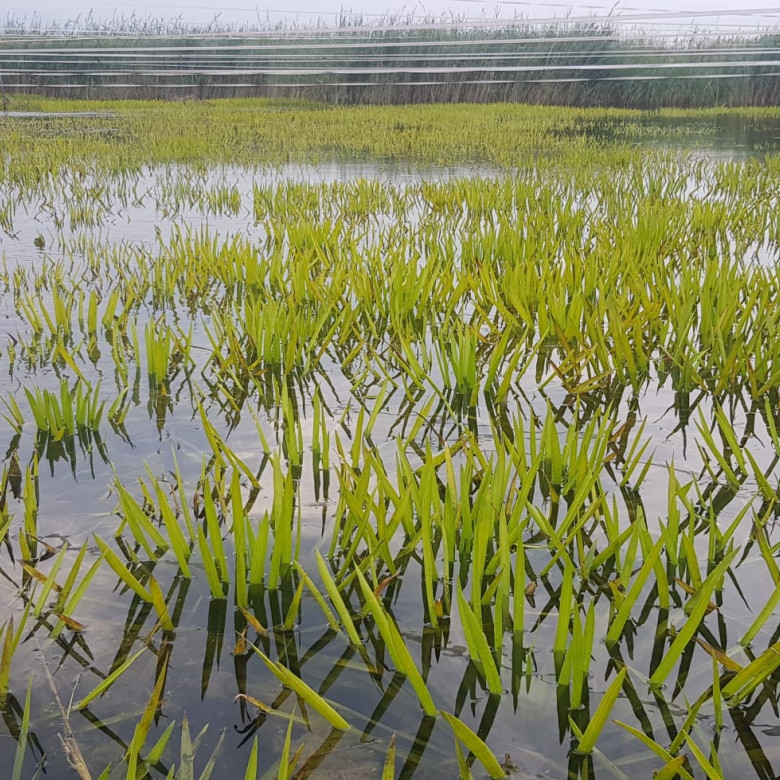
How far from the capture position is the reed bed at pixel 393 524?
103 centimetres

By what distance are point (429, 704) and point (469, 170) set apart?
745 centimetres

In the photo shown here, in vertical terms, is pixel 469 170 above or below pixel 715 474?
above

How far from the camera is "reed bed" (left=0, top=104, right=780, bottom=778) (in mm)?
1032

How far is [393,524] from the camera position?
1.30 meters

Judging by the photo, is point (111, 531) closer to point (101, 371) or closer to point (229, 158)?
point (101, 371)

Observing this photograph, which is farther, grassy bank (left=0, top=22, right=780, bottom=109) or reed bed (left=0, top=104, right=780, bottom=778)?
grassy bank (left=0, top=22, right=780, bottom=109)

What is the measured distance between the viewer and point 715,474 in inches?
70.2

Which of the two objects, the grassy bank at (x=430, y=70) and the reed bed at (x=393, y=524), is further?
the grassy bank at (x=430, y=70)

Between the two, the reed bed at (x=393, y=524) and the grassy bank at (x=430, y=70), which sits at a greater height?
the grassy bank at (x=430, y=70)

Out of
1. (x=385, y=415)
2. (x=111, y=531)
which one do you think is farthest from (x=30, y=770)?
(x=385, y=415)

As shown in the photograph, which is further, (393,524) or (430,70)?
(430,70)

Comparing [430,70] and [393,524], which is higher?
[430,70]

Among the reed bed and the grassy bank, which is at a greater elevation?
the grassy bank

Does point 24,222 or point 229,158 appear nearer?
point 24,222
